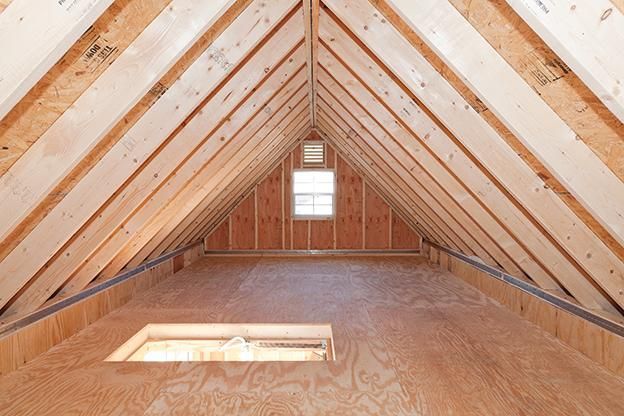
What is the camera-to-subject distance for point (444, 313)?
361cm

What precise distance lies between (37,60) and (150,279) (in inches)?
152

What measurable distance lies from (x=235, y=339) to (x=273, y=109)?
2.10 m

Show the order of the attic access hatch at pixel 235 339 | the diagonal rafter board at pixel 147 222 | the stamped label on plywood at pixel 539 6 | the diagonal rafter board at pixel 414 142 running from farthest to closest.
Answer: the attic access hatch at pixel 235 339
the diagonal rafter board at pixel 147 222
the diagonal rafter board at pixel 414 142
the stamped label on plywood at pixel 539 6

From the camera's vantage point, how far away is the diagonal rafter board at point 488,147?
2.08 m

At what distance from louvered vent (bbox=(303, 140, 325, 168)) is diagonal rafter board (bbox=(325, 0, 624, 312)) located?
4957 millimetres

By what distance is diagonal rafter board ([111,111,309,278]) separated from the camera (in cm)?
389

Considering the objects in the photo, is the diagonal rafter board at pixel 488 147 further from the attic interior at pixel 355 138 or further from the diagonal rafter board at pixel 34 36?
the diagonal rafter board at pixel 34 36

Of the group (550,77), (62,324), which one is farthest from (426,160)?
(62,324)

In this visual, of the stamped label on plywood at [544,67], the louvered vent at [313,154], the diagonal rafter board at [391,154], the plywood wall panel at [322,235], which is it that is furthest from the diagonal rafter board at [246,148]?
the plywood wall panel at [322,235]

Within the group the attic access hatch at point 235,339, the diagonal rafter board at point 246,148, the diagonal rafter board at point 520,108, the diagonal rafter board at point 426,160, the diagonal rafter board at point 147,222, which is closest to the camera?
the diagonal rafter board at point 520,108

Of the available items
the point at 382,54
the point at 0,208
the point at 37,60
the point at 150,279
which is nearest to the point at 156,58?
the point at 37,60

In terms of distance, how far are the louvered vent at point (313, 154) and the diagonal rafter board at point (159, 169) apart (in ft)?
14.3

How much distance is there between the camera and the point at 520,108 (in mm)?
1736

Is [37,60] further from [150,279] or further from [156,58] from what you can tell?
[150,279]
